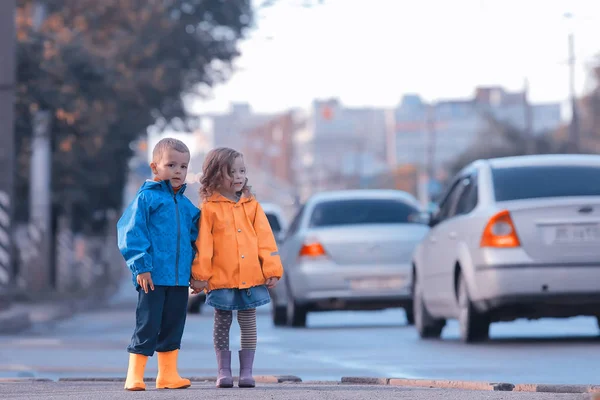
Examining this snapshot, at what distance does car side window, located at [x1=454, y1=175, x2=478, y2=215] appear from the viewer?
536 inches

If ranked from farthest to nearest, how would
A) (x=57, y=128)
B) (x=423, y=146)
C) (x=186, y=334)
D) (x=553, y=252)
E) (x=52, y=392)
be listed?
(x=423, y=146), (x=57, y=128), (x=186, y=334), (x=553, y=252), (x=52, y=392)

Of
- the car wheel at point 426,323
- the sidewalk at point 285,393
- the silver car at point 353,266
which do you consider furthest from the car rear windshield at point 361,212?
the sidewalk at point 285,393

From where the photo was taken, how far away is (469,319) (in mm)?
13359

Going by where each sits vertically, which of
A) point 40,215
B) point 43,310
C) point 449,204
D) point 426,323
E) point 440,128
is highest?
point 440,128

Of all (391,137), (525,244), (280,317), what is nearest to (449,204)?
(525,244)

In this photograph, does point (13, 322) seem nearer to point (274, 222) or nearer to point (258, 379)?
point (274, 222)

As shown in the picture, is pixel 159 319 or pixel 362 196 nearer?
pixel 159 319

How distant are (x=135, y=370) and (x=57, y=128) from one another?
20899 mm

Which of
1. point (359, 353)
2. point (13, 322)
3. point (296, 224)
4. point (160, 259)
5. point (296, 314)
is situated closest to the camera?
point (160, 259)

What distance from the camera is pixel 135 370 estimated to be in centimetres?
831

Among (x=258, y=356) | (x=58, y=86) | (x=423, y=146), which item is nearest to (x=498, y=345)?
(x=258, y=356)

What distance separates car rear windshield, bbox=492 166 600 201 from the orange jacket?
16.2ft

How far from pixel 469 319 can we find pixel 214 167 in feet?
17.5

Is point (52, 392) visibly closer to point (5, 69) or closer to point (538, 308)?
point (538, 308)
